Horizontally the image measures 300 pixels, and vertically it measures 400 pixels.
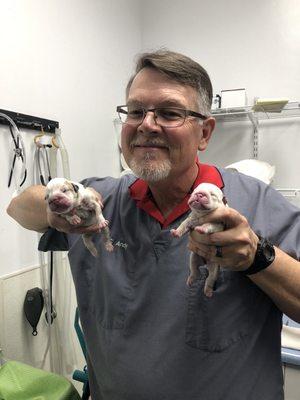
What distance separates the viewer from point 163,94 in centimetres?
74

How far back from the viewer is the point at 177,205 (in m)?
0.81

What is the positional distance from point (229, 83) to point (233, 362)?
67.2 inches

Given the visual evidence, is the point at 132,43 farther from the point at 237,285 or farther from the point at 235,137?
the point at 237,285

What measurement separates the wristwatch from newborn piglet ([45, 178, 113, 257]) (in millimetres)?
280

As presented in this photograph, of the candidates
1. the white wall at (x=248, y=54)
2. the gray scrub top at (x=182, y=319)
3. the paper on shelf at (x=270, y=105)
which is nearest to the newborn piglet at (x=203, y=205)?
the gray scrub top at (x=182, y=319)

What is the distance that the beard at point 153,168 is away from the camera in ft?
2.37

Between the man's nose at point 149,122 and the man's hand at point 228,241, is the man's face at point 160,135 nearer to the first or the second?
the man's nose at point 149,122

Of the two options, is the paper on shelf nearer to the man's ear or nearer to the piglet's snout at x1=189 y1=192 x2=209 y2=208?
the man's ear

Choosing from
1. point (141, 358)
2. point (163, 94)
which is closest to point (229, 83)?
point (163, 94)

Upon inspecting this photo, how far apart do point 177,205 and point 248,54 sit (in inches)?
60.4

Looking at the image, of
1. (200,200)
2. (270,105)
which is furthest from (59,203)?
(270,105)

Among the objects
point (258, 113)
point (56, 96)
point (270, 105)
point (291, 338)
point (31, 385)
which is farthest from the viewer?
point (258, 113)

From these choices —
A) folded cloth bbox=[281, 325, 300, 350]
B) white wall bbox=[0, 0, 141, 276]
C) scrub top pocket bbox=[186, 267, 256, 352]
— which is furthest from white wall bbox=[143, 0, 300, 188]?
scrub top pocket bbox=[186, 267, 256, 352]

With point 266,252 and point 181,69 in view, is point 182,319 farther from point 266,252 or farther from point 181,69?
point 181,69
